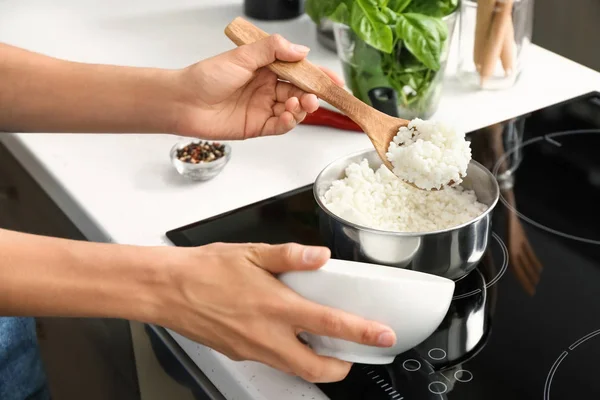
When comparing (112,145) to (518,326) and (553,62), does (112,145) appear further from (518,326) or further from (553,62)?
(553,62)

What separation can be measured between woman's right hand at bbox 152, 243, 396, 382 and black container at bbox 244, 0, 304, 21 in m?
0.92

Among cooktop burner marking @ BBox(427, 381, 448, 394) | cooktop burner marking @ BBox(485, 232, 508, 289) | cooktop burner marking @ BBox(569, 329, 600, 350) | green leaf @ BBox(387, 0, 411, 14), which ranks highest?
green leaf @ BBox(387, 0, 411, 14)

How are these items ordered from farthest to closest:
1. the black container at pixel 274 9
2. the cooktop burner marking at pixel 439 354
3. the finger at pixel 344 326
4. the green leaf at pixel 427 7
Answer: the black container at pixel 274 9 < the green leaf at pixel 427 7 < the cooktop burner marking at pixel 439 354 < the finger at pixel 344 326

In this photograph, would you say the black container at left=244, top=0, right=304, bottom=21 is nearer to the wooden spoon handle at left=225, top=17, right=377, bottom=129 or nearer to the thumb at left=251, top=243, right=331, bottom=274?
the wooden spoon handle at left=225, top=17, right=377, bottom=129

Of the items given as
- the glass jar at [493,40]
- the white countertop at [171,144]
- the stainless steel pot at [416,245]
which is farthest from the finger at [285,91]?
the glass jar at [493,40]

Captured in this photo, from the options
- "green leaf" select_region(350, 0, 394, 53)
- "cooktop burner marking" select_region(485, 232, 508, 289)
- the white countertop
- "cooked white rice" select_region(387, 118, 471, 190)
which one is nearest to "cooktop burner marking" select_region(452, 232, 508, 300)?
"cooktop burner marking" select_region(485, 232, 508, 289)

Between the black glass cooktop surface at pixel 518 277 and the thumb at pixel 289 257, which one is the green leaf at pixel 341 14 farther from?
the thumb at pixel 289 257

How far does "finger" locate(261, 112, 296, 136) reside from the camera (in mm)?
980

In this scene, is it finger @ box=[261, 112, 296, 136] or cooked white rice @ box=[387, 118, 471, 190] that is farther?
finger @ box=[261, 112, 296, 136]

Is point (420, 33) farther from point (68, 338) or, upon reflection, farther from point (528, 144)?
point (68, 338)

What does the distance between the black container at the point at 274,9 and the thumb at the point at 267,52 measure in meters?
0.60

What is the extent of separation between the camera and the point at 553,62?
4.39ft

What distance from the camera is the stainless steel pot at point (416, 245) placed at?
75 centimetres

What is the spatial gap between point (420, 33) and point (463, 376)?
0.51 metres
